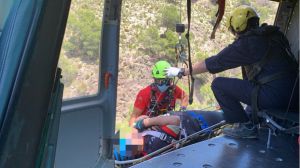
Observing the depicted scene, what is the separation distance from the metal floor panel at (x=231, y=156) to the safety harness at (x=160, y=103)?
176 centimetres

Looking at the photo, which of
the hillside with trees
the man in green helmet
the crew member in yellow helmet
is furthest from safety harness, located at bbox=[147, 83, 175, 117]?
the crew member in yellow helmet

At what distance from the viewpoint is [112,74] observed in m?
3.18

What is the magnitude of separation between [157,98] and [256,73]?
144cm

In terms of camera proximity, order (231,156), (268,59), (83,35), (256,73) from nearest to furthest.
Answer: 1. (231,156)
2. (83,35)
3. (268,59)
4. (256,73)

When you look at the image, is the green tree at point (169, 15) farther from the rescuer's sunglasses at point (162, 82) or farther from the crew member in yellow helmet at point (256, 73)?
the crew member in yellow helmet at point (256, 73)

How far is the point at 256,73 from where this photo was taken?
3.76 metres

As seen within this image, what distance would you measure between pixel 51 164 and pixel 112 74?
2.28m

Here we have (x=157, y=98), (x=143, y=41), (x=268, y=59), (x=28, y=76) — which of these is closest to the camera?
(x=28, y=76)

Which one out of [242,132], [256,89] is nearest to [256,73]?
[256,89]

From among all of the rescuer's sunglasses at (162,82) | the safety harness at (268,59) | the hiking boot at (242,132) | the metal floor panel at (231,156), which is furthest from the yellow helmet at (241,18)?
the metal floor panel at (231,156)

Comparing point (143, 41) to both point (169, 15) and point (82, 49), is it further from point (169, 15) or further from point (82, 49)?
point (82, 49)

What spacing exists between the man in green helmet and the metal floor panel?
5.82 ft

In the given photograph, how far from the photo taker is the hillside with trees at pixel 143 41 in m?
2.83

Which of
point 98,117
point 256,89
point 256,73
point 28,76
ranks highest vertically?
point 256,73
